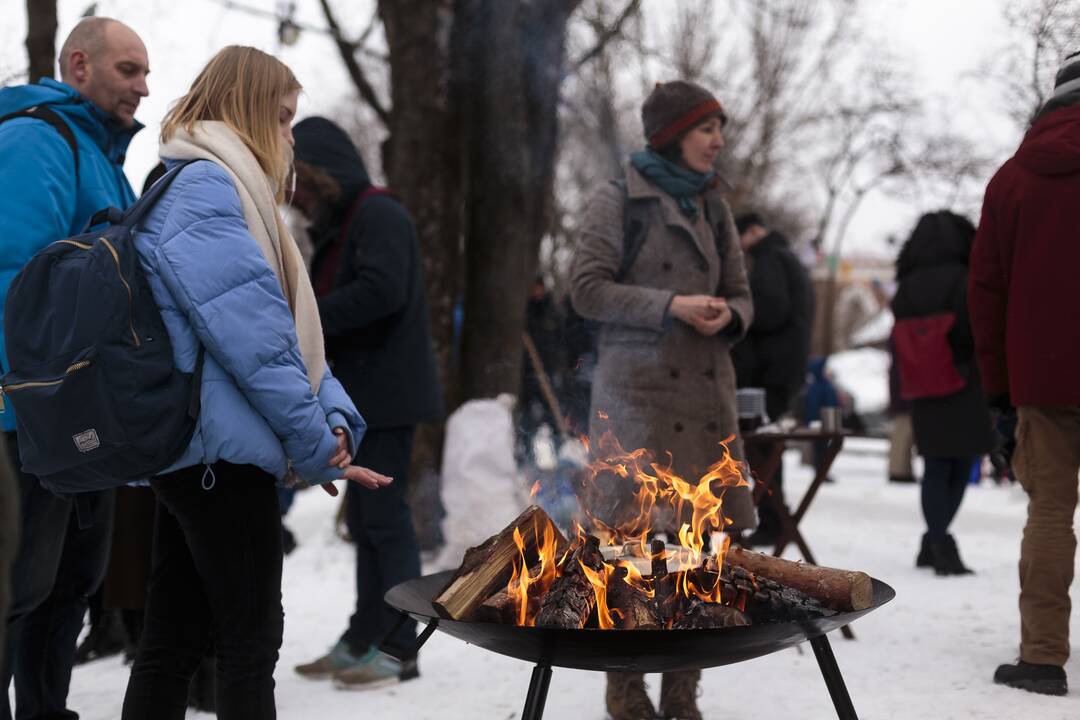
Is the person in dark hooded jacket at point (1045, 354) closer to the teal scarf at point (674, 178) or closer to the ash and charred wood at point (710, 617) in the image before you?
the teal scarf at point (674, 178)

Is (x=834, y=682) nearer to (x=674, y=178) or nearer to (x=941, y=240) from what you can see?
(x=674, y=178)

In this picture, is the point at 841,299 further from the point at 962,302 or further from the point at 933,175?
the point at 962,302

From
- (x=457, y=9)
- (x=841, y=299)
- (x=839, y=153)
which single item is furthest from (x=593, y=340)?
(x=841, y=299)

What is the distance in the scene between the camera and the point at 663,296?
3.72m

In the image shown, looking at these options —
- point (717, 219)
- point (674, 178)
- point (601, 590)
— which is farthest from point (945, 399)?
point (601, 590)

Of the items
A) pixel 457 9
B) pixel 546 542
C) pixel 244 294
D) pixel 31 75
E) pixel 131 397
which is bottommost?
pixel 546 542

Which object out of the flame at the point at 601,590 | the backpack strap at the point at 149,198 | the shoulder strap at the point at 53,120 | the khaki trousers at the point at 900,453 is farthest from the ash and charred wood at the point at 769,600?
the khaki trousers at the point at 900,453

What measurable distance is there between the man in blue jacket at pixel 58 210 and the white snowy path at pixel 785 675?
2.08 feet

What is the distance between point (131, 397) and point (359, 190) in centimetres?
231

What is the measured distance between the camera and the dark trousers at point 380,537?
432 cm

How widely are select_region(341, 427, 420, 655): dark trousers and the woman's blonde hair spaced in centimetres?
180

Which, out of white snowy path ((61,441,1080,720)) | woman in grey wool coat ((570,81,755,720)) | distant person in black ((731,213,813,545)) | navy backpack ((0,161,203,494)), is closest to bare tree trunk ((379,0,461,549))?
white snowy path ((61,441,1080,720))

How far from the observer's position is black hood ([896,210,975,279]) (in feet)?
21.7

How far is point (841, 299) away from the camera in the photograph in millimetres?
63188
